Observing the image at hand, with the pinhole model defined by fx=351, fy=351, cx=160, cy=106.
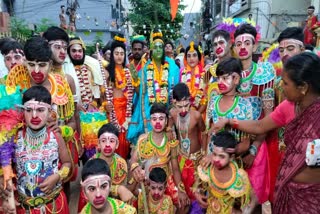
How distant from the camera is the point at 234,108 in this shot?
300 cm

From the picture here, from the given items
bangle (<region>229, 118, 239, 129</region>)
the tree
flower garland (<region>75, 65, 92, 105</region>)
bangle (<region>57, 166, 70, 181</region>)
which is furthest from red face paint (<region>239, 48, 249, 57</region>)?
the tree

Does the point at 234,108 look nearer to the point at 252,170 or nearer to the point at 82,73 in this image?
the point at 252,170

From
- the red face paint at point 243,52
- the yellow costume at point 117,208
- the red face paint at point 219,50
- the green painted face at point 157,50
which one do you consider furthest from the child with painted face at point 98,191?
the green painted face at point 157,50

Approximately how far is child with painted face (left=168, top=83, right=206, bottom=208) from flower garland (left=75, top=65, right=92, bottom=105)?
3.88 feet

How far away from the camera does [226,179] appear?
115 inches

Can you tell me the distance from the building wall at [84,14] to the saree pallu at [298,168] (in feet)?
69.2

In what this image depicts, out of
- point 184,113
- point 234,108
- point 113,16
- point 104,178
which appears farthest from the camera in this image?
point 113,16

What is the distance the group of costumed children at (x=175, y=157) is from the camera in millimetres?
2645

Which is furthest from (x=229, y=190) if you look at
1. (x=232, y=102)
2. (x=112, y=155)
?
(x=112, y=155)

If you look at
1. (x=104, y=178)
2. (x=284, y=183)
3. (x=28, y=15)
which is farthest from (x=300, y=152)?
(x=28, y=15)

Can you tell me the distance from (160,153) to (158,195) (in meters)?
0.46

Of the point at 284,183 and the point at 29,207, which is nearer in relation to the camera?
the point at 284,183

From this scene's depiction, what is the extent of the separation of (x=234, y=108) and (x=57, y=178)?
1.55m

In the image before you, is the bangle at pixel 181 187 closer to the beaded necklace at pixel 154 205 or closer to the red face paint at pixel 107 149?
the beaded necklace at pixel 154 205
